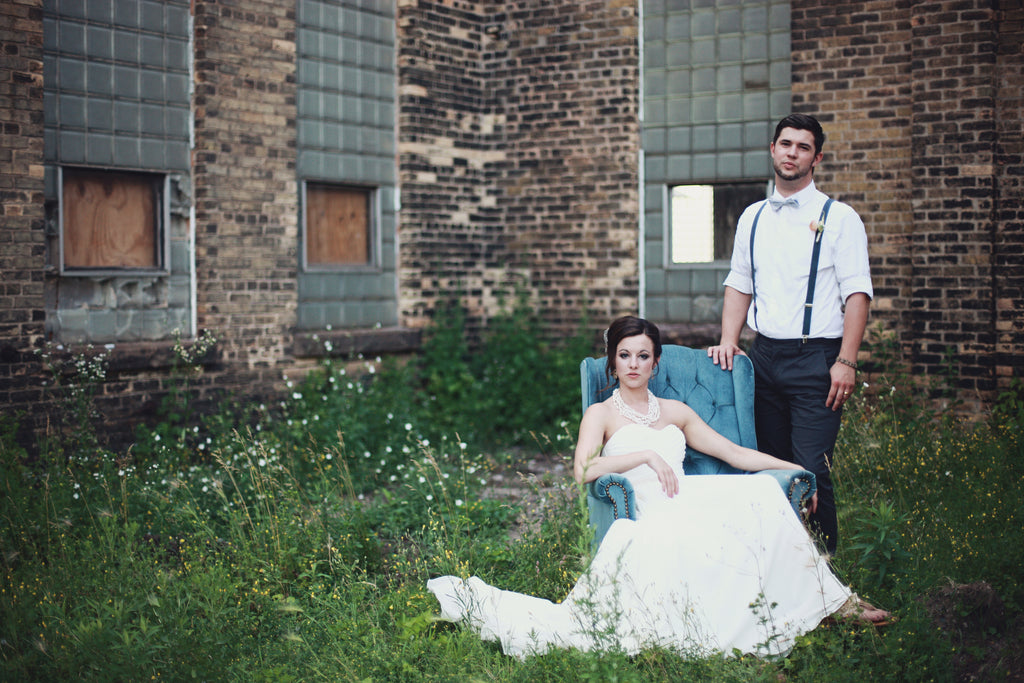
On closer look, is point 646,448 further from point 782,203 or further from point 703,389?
point 782,203

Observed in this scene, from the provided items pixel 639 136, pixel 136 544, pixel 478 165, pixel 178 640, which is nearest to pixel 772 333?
pixel 178 640

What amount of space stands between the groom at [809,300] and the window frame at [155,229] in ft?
17.3

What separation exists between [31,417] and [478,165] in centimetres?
525

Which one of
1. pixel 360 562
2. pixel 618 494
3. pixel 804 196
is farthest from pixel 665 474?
pixel 360 562

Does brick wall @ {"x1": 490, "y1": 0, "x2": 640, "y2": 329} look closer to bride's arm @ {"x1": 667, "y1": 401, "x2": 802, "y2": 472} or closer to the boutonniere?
bride's arm @ {"x1": 667, "y1": 401, "x2": 802, "y2": 472}

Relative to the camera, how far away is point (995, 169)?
26.0 feet

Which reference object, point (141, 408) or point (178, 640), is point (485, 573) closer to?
point (178, 640)

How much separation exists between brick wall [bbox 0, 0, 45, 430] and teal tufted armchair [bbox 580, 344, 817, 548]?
4.42m

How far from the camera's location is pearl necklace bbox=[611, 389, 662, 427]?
187 inches

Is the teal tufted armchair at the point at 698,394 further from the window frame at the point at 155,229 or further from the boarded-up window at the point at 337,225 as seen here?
the boarded-up window at the point at 337,225

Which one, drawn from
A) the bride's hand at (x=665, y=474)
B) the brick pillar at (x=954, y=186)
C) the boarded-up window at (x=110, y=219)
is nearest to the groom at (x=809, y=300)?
the bride's hand at (x=665, y=474)

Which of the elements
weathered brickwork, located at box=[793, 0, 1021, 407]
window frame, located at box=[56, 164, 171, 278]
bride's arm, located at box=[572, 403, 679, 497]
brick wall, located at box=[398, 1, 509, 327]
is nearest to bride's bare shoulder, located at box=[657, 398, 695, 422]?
bride's arm, located at box=[572, 403, 679, 497]

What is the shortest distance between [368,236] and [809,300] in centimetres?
583

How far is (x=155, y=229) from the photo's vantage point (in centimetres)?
793
